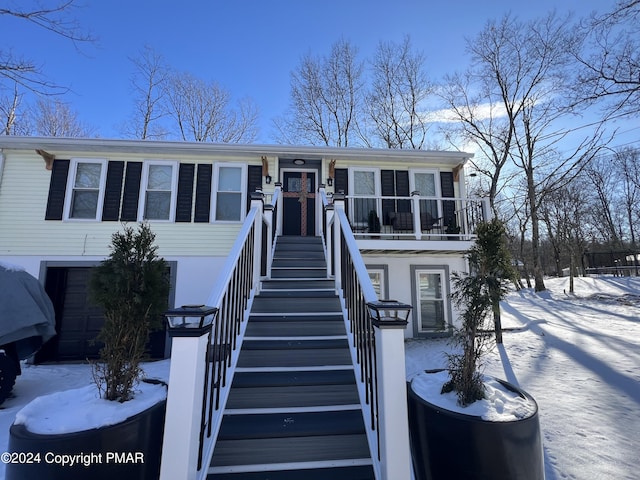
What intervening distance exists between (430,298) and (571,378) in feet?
9.64

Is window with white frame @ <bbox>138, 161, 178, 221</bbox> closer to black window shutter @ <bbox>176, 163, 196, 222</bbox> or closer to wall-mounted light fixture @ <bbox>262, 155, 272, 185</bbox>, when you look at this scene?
black window shutter @ <bbox>176, 163, 196, 222</bbox>

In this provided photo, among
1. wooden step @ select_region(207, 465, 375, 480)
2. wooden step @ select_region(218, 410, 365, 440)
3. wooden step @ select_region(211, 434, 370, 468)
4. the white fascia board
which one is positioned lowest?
wooden step @ select_region(207, 465, 375, 480)

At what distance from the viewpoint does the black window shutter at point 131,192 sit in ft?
21.1

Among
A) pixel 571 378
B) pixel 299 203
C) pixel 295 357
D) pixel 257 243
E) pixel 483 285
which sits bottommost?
pixel 571 378

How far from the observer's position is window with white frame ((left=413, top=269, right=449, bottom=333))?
6941mm

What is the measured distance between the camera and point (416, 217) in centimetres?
628

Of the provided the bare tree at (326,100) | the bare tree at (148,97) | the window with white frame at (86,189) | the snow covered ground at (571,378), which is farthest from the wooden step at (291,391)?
the bare tree at (148,97)

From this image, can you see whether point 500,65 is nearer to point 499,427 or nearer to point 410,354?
point 410,354

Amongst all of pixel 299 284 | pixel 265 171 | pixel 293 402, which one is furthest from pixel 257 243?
pixel 265 171

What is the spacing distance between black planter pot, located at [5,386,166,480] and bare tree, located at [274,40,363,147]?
580 inches

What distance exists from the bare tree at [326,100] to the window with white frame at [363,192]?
335 inches

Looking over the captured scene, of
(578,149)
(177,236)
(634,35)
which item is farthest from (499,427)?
(578,149)

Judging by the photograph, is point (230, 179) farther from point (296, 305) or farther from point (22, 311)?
point (296, 305)

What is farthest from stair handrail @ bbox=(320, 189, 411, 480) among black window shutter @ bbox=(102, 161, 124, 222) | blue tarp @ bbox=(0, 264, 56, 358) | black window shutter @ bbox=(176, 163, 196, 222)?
black window shutter @ bbox=(102, 161, 124, 222)
